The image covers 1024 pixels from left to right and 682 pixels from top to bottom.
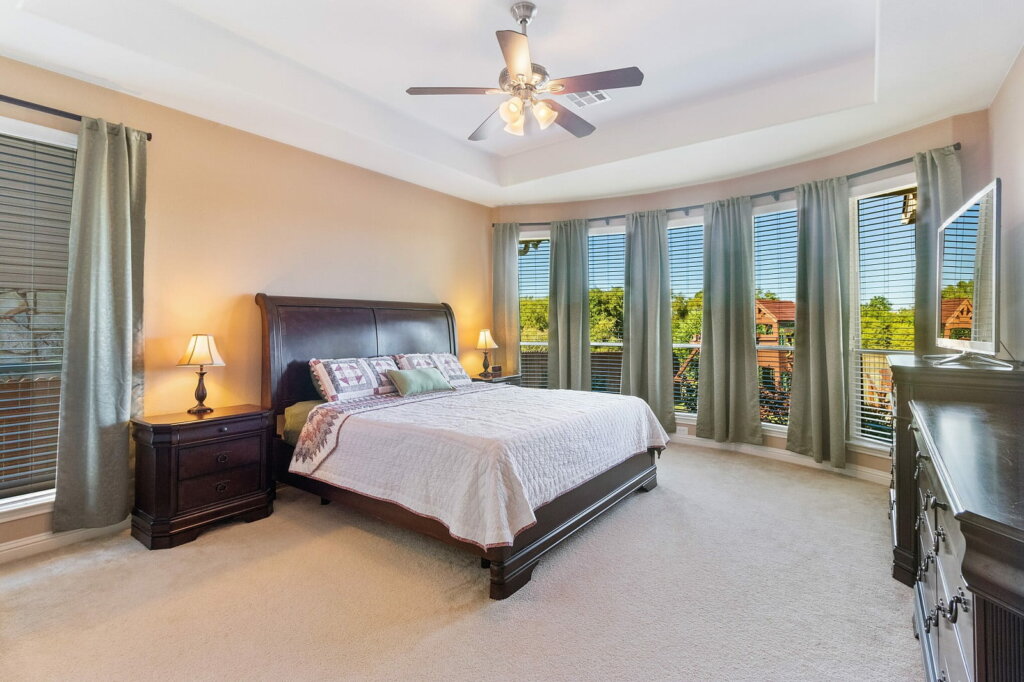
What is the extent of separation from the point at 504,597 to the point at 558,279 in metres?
3.99

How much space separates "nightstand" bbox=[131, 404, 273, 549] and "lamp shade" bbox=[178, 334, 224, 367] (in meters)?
0.34

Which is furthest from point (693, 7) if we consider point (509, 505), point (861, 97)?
point (509, 505)

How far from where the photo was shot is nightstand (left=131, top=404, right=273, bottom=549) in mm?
2748

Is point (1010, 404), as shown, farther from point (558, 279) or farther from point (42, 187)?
point (42, 187)

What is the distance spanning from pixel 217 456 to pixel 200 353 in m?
0.68

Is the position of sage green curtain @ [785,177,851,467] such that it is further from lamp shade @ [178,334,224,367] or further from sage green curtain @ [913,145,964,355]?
lamp shade @ [178,334,224,367]

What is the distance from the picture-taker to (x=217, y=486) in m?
2.95

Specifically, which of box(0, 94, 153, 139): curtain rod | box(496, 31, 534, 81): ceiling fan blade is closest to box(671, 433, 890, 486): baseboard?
box(496, 31, 534, 81): ceiling fan blade

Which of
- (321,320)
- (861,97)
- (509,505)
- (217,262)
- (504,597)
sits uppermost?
(861,97)

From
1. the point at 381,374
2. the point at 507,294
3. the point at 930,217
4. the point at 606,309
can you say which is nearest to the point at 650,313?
the point at 606,309

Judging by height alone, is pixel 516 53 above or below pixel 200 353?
above

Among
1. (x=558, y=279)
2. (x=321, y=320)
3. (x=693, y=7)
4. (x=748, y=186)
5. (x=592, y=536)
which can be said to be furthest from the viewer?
(x=558, y=279)

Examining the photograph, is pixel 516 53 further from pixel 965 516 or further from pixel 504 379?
pixel 504 379

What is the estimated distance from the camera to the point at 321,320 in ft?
13.0
